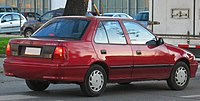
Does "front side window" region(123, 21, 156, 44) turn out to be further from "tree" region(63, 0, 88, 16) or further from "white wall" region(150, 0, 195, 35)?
"white wall" region(150, 0, 195, 35)

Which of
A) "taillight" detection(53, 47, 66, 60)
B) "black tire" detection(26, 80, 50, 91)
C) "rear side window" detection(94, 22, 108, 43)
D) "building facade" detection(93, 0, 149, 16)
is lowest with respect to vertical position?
"black tire" detection(26, 80, 50, 91)

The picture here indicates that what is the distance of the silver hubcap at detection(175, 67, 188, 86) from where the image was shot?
1169 centimetres

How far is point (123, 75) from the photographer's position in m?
10.7

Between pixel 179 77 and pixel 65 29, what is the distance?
A: 2660 mm

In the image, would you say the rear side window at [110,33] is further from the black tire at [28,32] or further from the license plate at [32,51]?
the black tire at [28,32]

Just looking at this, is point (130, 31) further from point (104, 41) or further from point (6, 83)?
point (6, 83)

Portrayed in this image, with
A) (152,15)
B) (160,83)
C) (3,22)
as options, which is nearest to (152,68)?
(160,83)

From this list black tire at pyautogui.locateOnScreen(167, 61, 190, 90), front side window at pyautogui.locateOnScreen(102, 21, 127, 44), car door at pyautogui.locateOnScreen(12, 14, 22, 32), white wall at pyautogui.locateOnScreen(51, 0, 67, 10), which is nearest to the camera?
front side window at pyautogui.locateOnScreen(102, 21, 127, 44)

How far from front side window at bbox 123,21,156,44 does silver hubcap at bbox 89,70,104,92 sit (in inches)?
44.1

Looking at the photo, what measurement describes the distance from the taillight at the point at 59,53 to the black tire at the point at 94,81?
592 millimetres

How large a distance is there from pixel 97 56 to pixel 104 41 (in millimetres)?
431


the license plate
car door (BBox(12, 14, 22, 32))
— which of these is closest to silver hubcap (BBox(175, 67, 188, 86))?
the license plate

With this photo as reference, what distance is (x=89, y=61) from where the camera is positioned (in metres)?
10.1

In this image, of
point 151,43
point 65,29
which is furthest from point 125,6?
point 65,29
